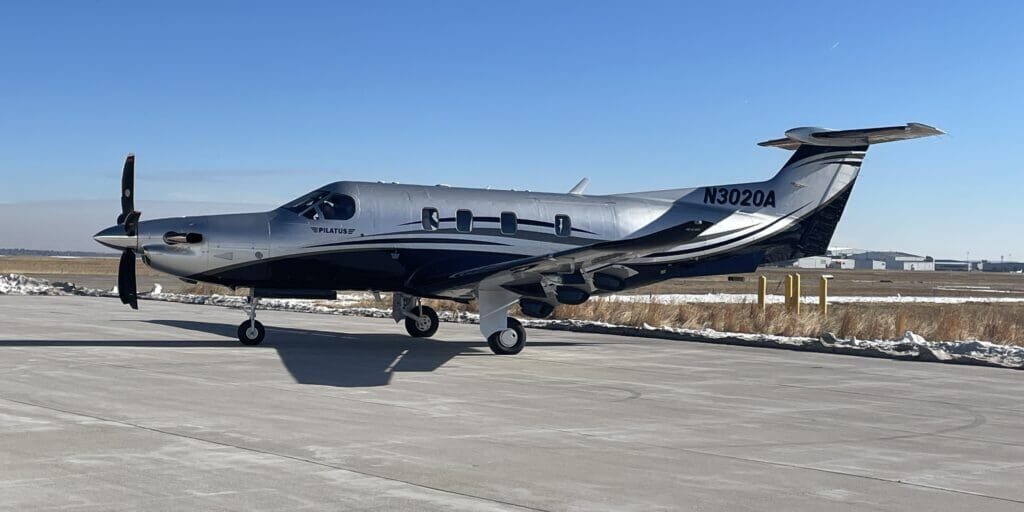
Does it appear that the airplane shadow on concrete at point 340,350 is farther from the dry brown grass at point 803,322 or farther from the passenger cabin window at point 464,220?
the dry brown grass at point 803,322

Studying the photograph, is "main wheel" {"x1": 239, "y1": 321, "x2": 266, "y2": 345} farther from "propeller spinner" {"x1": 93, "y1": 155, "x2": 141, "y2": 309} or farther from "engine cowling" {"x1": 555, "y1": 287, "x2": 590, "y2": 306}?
"engine cowling" {"x1": 555, "y1": 287, "x2": 590, "y2": 306}

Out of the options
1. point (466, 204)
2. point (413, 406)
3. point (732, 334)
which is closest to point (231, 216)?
point (466, 204)

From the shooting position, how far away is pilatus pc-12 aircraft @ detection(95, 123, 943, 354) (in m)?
19.0

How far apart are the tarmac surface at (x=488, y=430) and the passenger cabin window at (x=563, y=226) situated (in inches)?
118

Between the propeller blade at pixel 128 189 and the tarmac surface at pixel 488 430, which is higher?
the propeller blade at pixel 128 189

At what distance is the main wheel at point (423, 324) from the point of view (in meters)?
22.8

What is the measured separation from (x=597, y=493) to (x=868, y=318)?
21.2 meters

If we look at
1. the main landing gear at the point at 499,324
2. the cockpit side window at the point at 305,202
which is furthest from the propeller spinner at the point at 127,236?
the main landing gear at the point at 499,324

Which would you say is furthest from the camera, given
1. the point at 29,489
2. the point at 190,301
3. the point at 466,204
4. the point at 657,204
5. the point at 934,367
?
the point at 190,301

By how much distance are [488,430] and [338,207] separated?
10394mm

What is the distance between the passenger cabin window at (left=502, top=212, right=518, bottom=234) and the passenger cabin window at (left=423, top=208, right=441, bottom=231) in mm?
1352

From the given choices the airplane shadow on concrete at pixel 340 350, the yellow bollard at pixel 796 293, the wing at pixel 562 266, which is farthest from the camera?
the yellow bollard at pixel 796 293

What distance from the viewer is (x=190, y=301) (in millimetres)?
37250

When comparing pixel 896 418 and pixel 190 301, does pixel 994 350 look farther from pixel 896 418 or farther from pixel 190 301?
pixel 190 301
